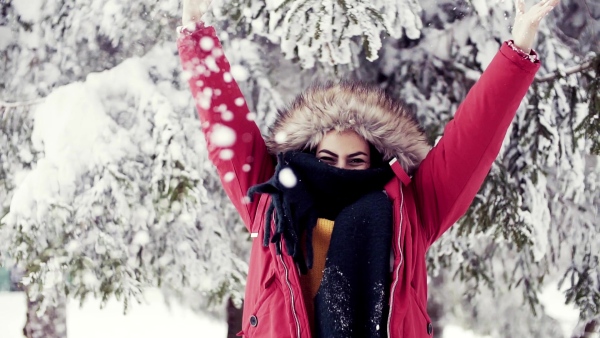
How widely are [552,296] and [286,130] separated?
243 centimetres

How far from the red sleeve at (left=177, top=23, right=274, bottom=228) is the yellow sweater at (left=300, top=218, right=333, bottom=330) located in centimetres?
28

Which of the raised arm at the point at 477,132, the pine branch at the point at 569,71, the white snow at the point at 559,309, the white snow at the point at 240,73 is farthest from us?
the white snow at the point at 559,309

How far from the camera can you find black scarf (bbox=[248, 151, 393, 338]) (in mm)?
1623

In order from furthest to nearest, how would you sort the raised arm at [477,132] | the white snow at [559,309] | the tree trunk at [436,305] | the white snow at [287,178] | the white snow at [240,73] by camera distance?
the tree trunk at [436,305] → the white snow at [559,309] → the white snow at [240,73] → the white snow at [287,178] → the raised arm at [477,132]

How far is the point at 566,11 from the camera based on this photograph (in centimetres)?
323

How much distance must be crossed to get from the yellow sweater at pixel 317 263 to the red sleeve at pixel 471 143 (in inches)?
13.1

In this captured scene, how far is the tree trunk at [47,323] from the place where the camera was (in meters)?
3.53

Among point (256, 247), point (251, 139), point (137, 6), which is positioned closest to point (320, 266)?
point (256, 247)

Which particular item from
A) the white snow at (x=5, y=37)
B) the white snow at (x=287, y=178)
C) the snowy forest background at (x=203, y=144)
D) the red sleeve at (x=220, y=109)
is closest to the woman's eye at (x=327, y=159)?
the white snow at (x=287, y=178)

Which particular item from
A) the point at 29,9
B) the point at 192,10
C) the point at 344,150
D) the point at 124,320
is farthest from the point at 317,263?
the point at 29,9

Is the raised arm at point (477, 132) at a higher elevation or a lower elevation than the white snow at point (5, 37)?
lower

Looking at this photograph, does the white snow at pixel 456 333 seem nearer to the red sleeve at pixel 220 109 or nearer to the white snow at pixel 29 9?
the red sleeve at pixel 220 109

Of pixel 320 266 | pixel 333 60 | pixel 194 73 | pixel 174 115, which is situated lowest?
pixel 320 266

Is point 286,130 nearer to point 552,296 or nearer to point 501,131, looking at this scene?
point 501,131
